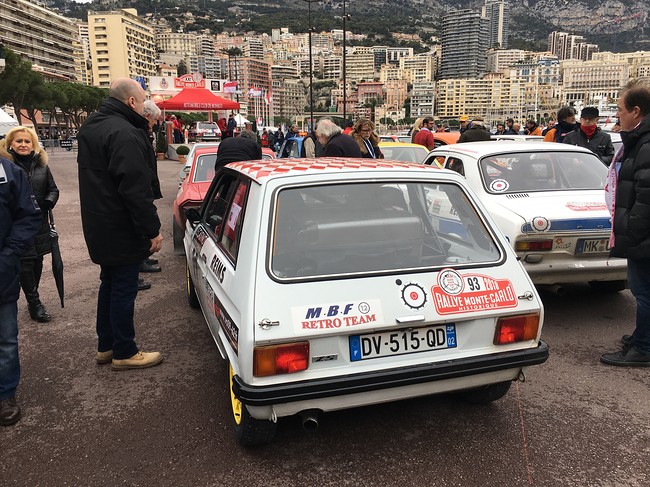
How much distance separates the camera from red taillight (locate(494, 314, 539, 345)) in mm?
2854

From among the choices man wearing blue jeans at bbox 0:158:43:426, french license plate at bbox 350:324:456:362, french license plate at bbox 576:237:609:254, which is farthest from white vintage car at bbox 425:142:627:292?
man wearing blue jeans at bbox 0:158:43:426

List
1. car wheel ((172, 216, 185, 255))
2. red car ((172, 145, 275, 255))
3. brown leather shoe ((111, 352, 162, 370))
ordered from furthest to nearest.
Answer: car wheel ((172, 216, 185, 255)) < red car ((172, 145, 275, 255)) < brown leather shoe ((111, 352, 162, 370))

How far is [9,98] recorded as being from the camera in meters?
46.1

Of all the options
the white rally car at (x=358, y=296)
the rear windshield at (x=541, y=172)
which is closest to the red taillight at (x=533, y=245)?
the rear windshield at (x=541, y=172)

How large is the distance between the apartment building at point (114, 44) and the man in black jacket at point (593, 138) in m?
151

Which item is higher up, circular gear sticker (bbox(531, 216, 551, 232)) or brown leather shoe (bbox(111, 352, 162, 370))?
circular gear sticker (bbox(531, 216, 551, 232))

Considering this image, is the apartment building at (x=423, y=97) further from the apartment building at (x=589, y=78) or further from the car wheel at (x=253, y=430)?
the car wheel at (x=253, y=430)

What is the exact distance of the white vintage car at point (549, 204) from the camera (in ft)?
15.4

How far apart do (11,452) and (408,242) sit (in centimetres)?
261

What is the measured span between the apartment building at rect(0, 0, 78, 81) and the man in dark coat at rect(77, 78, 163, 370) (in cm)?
11406

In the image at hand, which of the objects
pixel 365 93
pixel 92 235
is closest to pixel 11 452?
pixel 92 235

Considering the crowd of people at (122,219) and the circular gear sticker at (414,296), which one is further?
the crowd of people at (122,219)

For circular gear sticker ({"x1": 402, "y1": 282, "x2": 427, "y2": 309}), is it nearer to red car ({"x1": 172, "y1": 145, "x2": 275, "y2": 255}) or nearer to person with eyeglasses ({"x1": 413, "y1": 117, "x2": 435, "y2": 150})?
red car ({"x1": 172, "y1": 145, "x2": 275, "y2": 255})

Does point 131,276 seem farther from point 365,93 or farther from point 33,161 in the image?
point 365,93
